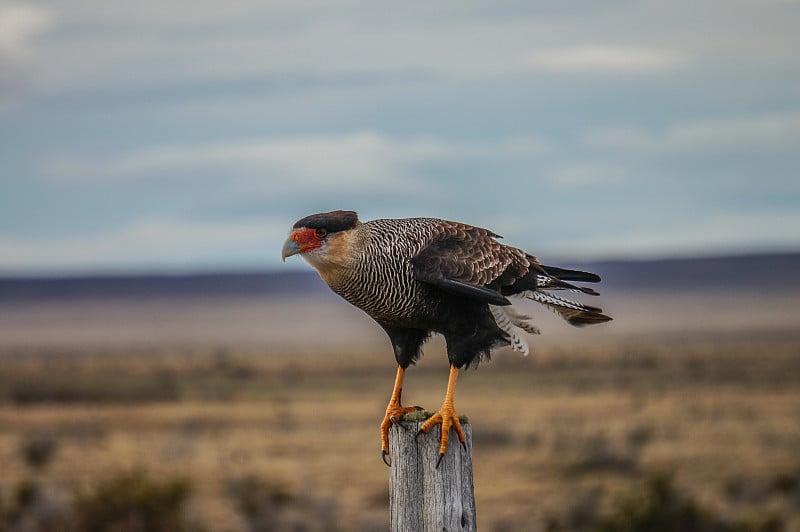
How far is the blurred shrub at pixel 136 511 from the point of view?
59.8 ft

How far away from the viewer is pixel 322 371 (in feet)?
238

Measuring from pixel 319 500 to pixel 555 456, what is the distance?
9.63 m

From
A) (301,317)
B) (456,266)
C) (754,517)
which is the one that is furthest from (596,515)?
(301,317)

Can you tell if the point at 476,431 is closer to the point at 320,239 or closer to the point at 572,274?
the point at 572,274

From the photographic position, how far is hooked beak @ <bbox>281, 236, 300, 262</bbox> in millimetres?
7430

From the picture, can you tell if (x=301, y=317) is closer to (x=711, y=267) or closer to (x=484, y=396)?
(x=711, y=267)

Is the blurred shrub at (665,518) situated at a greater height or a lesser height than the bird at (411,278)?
lesser

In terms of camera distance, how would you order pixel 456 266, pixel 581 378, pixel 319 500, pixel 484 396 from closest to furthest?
pixel 456 266
pixel 319 500
pixel 484 396
pixel 581 378

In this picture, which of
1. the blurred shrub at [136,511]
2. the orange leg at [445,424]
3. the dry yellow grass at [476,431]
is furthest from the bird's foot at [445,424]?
the dry yellow grass at [476,431]

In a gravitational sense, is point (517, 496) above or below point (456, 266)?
below

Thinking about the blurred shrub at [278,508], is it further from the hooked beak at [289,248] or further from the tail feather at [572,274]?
the hooked beak at [289,248]

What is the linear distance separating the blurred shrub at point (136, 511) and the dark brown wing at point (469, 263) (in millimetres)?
11372

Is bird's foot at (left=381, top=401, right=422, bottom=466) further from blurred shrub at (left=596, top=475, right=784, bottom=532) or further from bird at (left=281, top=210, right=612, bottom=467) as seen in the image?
blurred shrub at (left=596, top=475, right=784, bottom=532)

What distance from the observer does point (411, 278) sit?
7.56 metres
